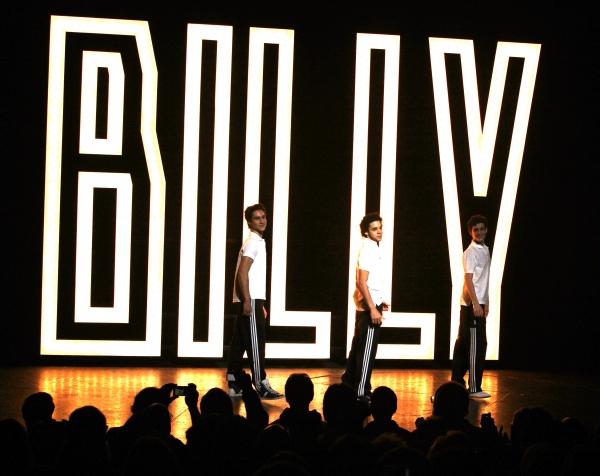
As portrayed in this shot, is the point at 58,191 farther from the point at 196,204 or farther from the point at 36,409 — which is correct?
the point at 36,409

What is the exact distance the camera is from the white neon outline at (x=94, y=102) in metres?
7.30

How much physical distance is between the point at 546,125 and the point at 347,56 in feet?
6.90

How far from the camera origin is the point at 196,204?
7.43 m

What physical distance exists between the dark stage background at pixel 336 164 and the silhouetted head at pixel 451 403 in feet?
14.6

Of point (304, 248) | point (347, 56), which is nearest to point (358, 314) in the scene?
point (304, 248)

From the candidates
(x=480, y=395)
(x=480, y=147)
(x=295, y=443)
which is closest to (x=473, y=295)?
(x=480, y=395)

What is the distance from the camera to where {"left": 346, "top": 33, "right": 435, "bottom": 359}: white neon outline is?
7598mm

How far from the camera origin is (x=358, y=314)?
5.97m

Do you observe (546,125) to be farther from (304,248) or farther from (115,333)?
(115,333)

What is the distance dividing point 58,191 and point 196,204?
1.24m

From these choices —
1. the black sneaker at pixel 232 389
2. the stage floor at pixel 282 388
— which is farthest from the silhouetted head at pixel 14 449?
the black sneaker at pixel 232 389

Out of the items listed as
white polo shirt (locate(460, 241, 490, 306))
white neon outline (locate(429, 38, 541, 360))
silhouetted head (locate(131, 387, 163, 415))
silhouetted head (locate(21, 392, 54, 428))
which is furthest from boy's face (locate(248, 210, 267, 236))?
silhouetted head (locate(21, 392, 54, 428))

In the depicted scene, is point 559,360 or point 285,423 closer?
point 285,423

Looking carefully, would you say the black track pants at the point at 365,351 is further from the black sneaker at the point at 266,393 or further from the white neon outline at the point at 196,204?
Answer: the white neon outline at the point at 196,204
